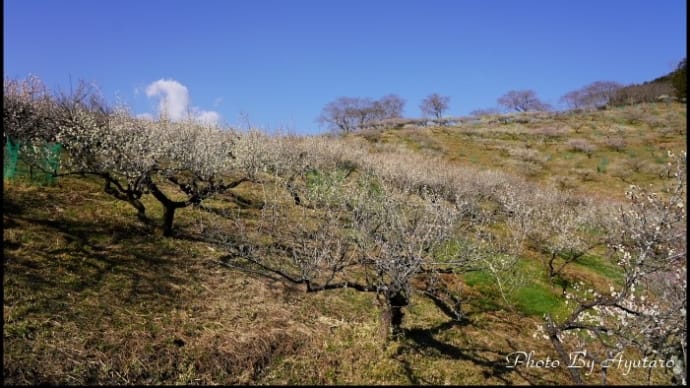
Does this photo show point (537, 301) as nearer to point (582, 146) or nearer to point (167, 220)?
point (167, 220)

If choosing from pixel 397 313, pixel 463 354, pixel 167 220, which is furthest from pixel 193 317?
pixel 463 354

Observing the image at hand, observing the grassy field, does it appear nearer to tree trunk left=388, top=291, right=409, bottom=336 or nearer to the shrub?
tree trunk left=388, top=291, right=409, bottom=336

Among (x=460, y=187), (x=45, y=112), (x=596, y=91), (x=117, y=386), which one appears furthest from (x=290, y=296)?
(x=596, y=91)

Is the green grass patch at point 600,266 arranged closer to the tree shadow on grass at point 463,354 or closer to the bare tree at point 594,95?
the tree shadow on grass at point 463,354

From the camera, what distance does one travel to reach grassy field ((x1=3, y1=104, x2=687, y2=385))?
7.51 metres

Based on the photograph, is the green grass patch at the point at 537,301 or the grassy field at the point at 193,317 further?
the green grass patch at the point at 537,301

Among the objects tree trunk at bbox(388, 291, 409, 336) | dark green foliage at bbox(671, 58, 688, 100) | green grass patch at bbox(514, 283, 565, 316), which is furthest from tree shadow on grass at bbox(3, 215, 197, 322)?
dark green foliage at bbox(671, 58, 688, 100)

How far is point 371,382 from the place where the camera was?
7.94 m

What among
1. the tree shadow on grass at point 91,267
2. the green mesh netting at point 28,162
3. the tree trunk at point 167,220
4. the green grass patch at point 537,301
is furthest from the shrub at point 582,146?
the green mesh netting at point 28,162

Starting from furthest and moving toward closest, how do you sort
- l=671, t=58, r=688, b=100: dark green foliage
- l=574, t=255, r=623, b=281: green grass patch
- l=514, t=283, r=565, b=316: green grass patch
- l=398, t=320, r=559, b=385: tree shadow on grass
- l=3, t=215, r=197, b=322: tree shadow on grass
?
l=671, t=58, r=688, b=100: dark green foliage
l=574, t=255, r=623, b=281: green grass patch
l=514, t=283, r=565, b=316: green grass patch
l=3, t=215, r=197, b=322: tree shadow on grass
l=398, t=320, r=559, b=385: tree shadow on grass

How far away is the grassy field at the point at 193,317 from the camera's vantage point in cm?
751

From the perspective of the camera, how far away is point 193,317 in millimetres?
9078

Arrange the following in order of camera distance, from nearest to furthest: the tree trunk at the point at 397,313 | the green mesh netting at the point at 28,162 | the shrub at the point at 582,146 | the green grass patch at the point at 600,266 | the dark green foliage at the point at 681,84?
1. the tree trunk at the point at 397,313
2. the green mesh netting at the point at 28,162
3. the green grass patch at the point at 600,266
4. the shrub at the point at 582,146
5. the dark green foliage at the point at 681,84

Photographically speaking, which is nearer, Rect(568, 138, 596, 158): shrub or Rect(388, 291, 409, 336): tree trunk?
Rect(388, 291, 409, 336): tree trunk
